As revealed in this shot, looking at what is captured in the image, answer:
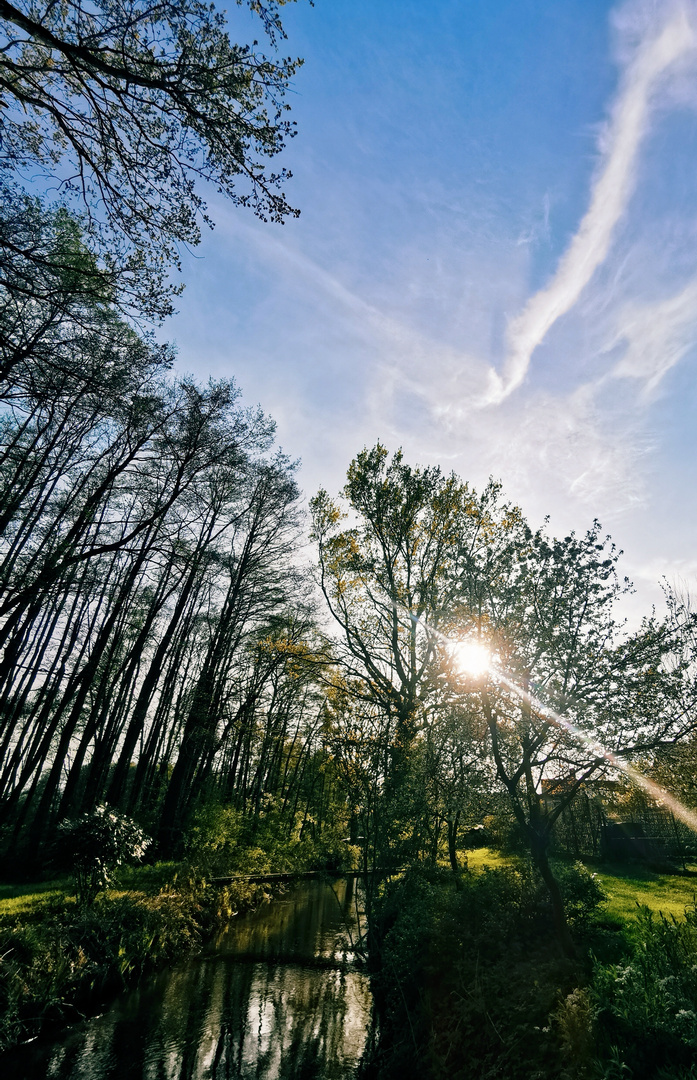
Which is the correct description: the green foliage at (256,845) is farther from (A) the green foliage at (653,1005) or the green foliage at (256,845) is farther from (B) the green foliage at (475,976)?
(A) the green foliage at (653,1005)

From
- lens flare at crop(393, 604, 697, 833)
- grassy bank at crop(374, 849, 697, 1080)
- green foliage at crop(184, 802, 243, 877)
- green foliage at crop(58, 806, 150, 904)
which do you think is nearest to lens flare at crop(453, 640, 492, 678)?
lens flare at crop(393, 604, 697, 833)

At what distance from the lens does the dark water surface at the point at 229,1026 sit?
5781 millimetres

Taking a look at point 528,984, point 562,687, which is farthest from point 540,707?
point 528,984

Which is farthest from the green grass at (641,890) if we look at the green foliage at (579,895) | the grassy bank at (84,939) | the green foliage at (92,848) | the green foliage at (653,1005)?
the green foliage at (92,848)

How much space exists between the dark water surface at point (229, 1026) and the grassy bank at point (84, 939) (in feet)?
1.09

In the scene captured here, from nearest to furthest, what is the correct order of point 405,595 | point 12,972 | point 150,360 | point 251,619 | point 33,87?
point 33,87
point 12,972
point 150,360
point 405,595
point 251,619

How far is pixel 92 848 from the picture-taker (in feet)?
28.3

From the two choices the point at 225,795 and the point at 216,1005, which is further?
the point at 225,795

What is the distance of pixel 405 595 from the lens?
13625 millimetres

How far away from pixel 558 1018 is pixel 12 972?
663 cm

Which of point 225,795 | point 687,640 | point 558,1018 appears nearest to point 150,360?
point 687,640

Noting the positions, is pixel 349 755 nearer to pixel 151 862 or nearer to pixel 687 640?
pixel 687 640

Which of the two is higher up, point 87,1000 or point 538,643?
point 538,643

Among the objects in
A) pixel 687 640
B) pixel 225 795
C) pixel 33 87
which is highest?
pixel 33 87
